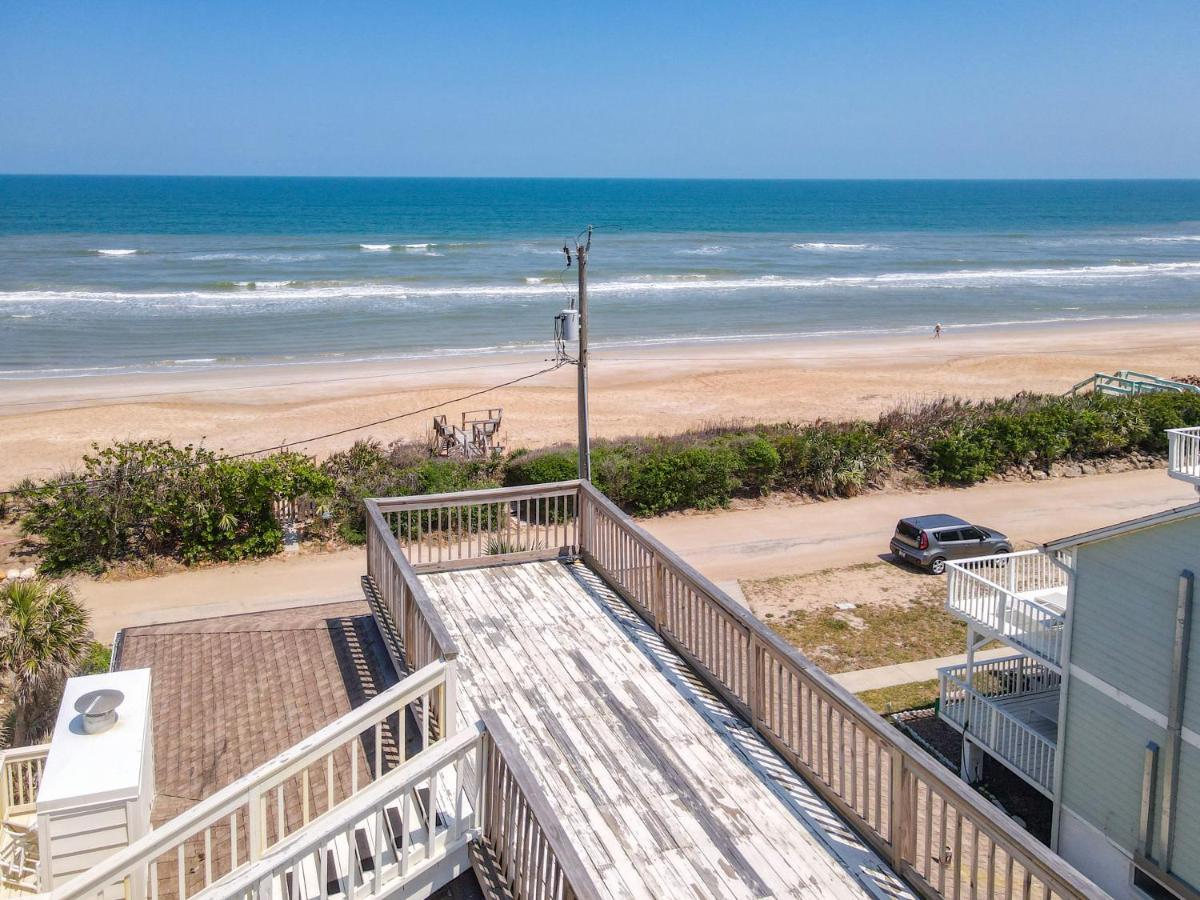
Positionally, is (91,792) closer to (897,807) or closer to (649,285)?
(897,807)

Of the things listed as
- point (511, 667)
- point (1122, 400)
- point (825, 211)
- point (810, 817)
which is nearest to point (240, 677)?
point (511, 667)

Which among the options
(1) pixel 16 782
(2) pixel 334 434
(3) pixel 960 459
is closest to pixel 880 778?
(1) pixel 16 782

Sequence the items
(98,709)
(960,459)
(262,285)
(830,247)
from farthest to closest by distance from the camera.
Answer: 1. (830,247)
2. (262,285)
3. (960,459)
4. (98,709)

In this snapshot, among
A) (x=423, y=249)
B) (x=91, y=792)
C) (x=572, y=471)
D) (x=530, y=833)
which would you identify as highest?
(x=423, y=249)

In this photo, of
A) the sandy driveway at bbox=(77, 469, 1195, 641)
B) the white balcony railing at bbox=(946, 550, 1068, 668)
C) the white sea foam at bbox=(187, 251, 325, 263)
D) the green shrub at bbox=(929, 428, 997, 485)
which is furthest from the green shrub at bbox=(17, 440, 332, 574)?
the white sea foam at bbox=(187, 251, 325, 263)

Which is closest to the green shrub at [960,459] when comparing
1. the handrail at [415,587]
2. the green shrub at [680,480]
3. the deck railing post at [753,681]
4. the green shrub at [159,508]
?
the green shrub at [680,480]

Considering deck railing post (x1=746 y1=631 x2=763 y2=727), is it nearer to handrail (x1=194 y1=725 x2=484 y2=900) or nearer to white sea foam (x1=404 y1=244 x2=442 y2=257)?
handrail (x1=194 y1=725 x2=484 y2=900)

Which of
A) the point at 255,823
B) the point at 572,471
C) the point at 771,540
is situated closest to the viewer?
the point at 255,823
